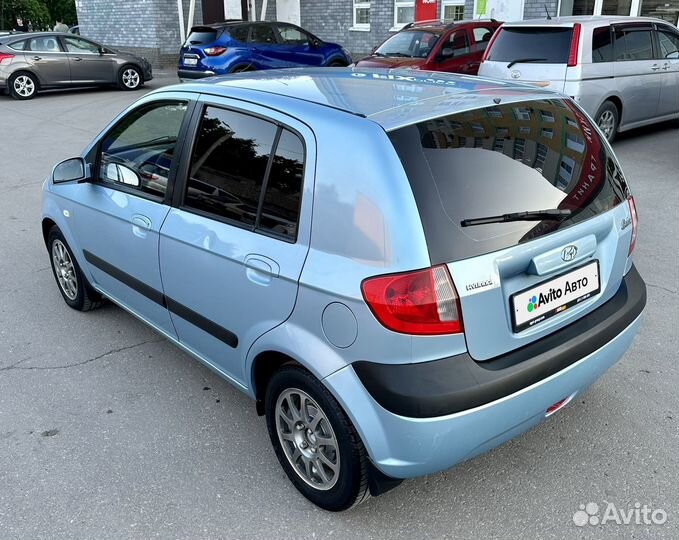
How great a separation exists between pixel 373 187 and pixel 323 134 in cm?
34

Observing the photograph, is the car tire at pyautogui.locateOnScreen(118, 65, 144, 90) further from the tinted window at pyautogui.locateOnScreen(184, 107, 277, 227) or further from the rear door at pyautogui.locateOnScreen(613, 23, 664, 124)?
the tinted window at pyautogui.locateOnScreen(184, 107, 277, 227)

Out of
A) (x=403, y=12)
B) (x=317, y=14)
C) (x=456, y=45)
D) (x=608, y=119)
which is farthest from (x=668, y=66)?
(x=317, y=14)

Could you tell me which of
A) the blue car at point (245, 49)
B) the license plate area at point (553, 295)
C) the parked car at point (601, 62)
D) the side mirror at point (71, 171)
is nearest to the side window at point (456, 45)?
the parked car at point (601, 62)

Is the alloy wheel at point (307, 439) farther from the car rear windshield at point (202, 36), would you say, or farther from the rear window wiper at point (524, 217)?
the car rear windshield at point (202, 36)

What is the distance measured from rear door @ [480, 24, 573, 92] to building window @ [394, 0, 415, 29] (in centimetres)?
894

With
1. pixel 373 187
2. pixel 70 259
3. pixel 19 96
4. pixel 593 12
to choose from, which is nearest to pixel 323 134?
pixel 373 187

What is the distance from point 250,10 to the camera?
21359 millimetres

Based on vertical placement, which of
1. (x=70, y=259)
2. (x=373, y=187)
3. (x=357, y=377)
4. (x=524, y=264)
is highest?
(x=373, y=187)

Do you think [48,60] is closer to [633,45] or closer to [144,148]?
[633,45]

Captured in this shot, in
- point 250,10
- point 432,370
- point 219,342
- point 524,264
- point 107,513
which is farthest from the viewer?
point 250,10

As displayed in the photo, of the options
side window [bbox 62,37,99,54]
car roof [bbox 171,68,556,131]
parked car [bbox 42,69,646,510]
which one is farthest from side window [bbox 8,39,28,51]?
parked car [bbox 42,69,646,510]

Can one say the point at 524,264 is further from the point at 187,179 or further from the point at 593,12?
the point at 593,12

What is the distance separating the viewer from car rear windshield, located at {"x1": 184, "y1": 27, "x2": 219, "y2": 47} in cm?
1465

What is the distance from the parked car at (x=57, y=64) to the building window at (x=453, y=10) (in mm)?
7789
